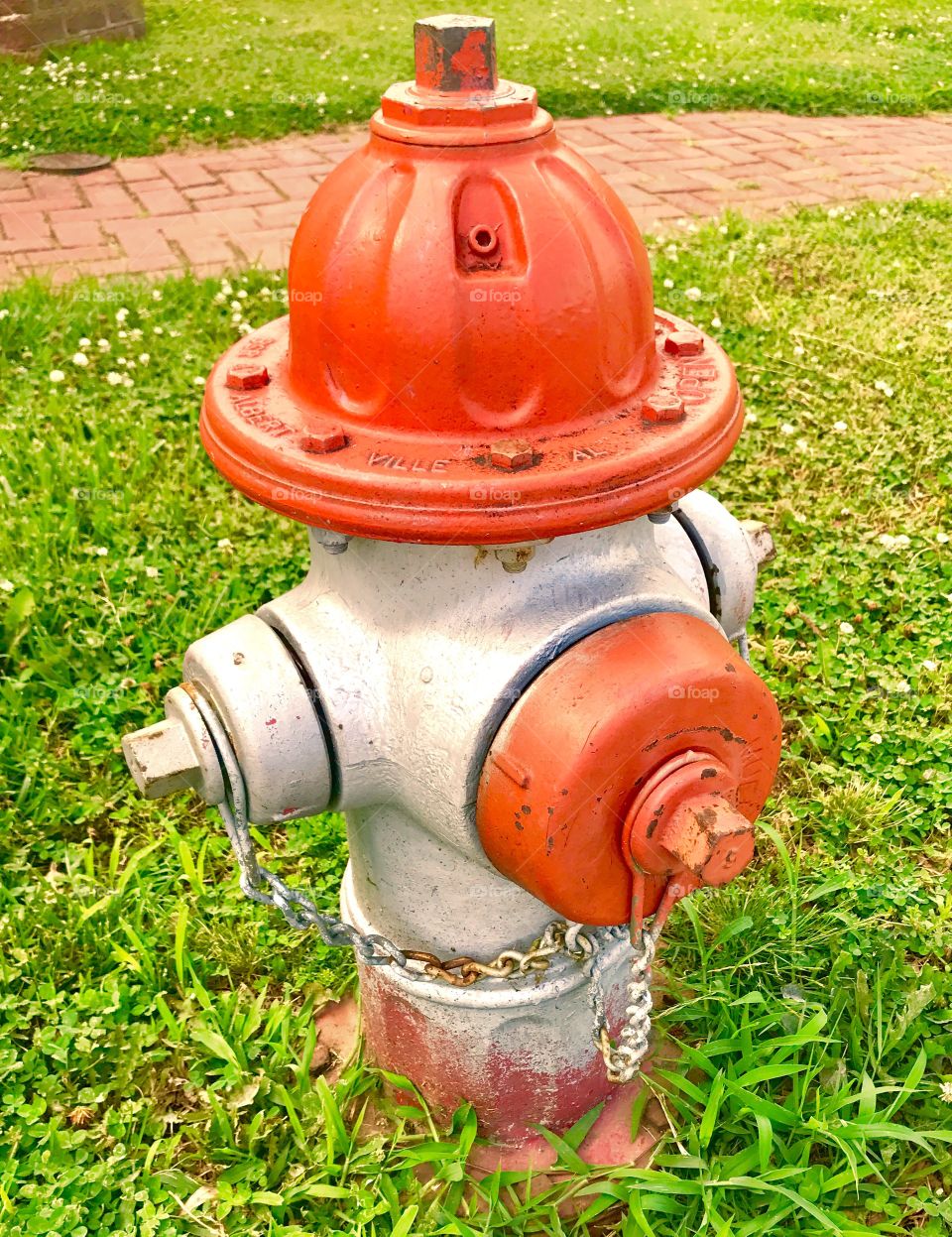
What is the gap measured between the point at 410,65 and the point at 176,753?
6994mm

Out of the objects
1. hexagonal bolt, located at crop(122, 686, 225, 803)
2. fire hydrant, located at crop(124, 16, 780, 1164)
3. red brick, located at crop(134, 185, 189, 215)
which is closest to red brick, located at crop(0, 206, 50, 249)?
red brick, located at crop(134, 185, 189, 215)

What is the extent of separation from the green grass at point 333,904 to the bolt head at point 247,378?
1177mm

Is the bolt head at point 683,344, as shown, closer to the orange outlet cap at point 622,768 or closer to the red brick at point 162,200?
the orange outlet cap at point 622,768

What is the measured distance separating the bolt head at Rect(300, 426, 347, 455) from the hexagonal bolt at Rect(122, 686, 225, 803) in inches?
16.9

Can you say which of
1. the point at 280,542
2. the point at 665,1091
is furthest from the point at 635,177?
the point at 665,1091

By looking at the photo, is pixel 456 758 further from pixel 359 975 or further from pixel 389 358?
pixel 359 975

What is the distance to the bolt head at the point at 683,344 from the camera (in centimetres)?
160

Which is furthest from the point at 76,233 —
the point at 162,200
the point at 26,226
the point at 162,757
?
the point at 162,757

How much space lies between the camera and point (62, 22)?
7.87m

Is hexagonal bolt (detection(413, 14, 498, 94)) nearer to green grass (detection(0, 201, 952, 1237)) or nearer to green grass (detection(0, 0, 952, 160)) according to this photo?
green grass (detection(0, 201, 952, 1237))

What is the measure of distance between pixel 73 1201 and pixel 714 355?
1674 mm

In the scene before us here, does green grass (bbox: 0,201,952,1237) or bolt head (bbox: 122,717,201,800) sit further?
green grass (bbox: 0,201,952,1237)

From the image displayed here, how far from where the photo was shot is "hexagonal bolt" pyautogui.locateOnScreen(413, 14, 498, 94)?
134 cm

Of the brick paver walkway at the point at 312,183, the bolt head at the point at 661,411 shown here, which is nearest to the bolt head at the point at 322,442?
the bolt head at the point at 661,411
